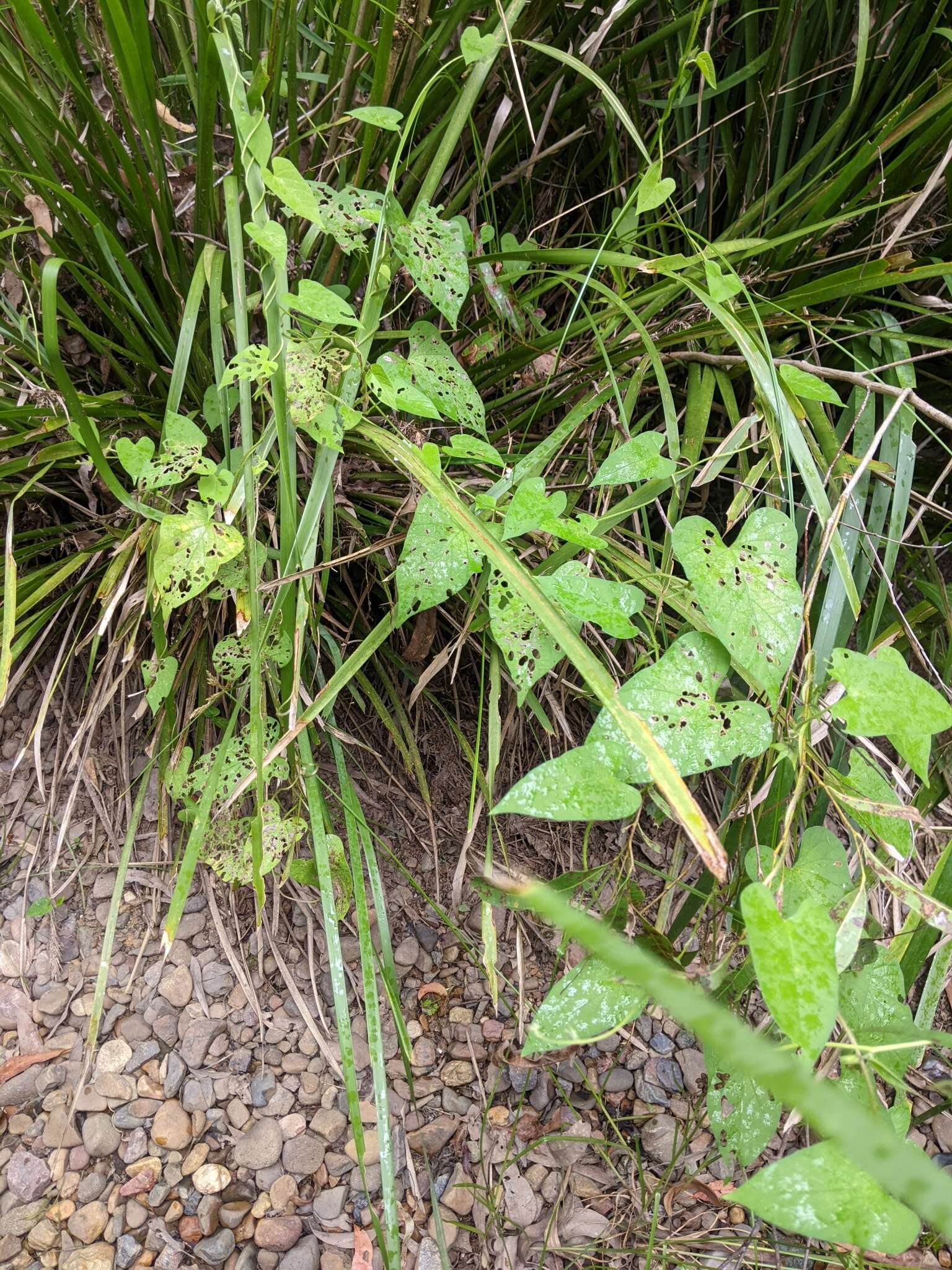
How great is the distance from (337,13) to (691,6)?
1.28 ft

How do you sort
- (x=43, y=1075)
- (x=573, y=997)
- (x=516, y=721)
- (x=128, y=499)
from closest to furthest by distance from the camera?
A: (x=573, y=997)
(x=128, y=499)
(x=43, y=1075)
(x=516, y=721)

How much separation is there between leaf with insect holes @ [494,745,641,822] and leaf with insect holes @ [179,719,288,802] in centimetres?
31

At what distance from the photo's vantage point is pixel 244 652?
0.70 meters

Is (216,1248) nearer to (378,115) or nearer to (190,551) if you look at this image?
(190,551)

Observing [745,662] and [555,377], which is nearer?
[745,662]

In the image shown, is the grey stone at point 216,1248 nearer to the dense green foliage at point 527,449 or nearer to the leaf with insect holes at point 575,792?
the dense green foliage at point 527,449

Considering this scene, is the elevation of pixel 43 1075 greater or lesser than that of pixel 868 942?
lesser

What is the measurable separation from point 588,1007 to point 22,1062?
688 millimetres

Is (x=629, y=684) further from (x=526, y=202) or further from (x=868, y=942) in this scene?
(x=526, y=202)

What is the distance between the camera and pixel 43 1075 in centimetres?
A: 79

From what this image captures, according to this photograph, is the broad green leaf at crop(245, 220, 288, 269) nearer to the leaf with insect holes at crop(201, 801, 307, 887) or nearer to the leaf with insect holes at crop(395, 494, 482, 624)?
the leaf with insect holes at crop(395, 494, 482, 624)

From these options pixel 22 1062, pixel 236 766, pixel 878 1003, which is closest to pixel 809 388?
pixel 878 1003

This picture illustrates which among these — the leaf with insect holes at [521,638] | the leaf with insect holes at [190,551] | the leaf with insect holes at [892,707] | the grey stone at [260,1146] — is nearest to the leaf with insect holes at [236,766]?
the leaf with insect holes at [190,551]

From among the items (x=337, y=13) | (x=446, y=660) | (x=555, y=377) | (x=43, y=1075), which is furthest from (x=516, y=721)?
(x=337, y=13)
